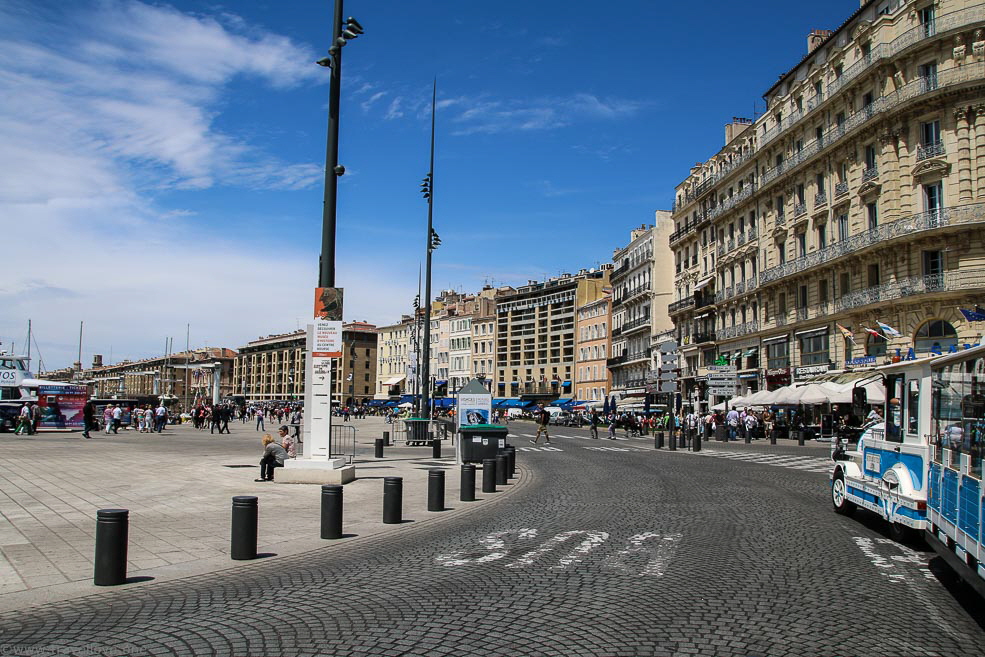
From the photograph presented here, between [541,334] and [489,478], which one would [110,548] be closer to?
[489,478]

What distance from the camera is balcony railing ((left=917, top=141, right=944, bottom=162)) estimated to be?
34.5 metres

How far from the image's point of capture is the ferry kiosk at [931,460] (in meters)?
6.47

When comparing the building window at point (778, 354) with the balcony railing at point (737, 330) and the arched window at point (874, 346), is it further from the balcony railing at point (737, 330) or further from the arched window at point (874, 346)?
the arched window at point (874, 346)

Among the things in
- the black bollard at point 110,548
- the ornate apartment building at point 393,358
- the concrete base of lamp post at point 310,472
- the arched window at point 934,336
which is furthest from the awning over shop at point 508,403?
the black bollard at point 110,548

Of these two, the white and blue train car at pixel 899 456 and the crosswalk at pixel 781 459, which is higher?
the white and blue train car at pixel 899 456

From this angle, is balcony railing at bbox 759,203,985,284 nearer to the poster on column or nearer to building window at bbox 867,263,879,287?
building window at bbox 867,263,879,287

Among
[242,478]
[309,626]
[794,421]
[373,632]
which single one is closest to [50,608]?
[309,626]

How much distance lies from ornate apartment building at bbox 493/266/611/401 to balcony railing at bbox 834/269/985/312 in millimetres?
58640

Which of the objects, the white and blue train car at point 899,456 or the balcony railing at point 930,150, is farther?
the balcony railing at point 930,150

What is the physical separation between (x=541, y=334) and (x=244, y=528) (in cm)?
10097

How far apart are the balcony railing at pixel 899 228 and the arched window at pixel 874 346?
433 cm

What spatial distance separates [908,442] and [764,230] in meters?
44.1

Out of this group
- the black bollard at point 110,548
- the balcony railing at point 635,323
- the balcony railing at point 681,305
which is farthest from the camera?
the balcony railing at point 635,323

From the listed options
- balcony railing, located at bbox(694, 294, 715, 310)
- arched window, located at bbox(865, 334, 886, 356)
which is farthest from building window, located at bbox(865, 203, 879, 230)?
balcony railing, located at bbox(694, 294, 715, 310)
